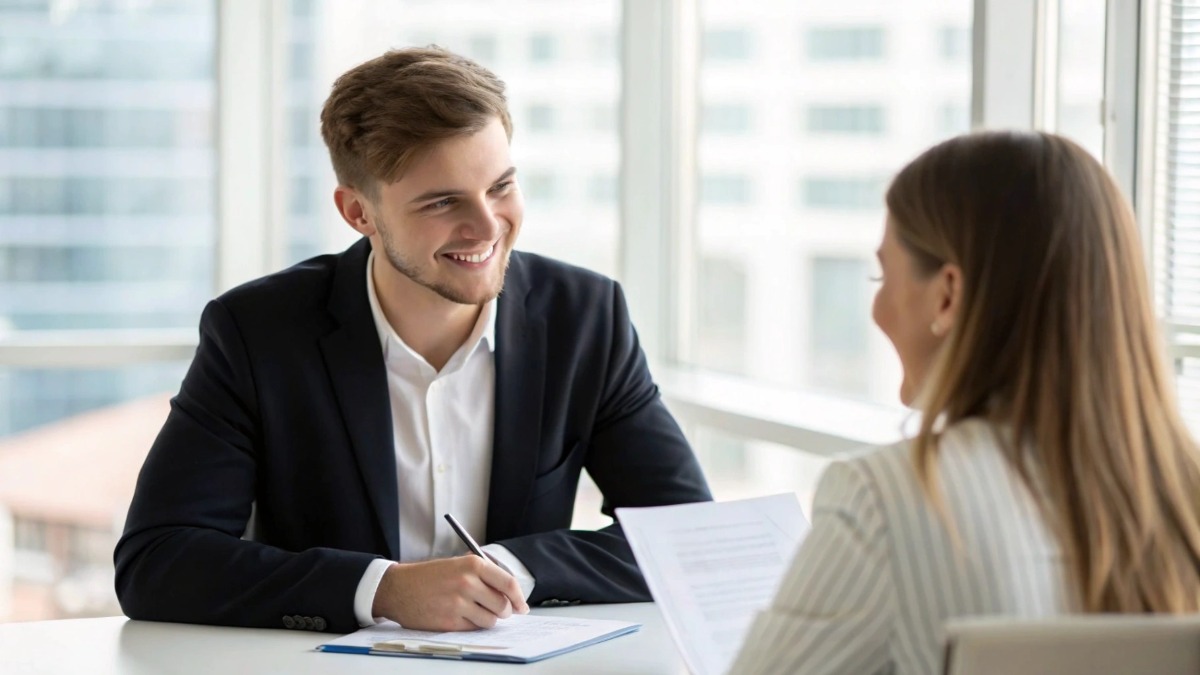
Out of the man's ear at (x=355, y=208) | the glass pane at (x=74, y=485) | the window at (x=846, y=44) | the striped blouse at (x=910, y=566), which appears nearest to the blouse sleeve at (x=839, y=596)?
the striped blouse at (x=910, y=566)

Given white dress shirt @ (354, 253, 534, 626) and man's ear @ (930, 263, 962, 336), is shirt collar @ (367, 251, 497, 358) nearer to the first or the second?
white dress shirt @ (354, 253, 534, 626)

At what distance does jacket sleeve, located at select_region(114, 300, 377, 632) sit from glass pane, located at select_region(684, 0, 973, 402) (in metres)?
1.65

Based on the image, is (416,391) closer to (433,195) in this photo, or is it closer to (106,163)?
(433,195)

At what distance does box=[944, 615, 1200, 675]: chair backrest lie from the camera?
3.22 ft

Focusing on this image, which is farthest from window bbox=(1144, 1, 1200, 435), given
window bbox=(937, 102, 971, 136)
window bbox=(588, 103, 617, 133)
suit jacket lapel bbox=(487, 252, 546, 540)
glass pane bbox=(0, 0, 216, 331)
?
glass pane bbox=(0, 0, 216, 331)

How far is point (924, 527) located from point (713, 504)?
0.57 meters

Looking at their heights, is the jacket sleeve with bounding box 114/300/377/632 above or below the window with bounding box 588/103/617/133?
below

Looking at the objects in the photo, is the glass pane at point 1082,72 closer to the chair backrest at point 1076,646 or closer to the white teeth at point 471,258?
the white teeth at point 471,258

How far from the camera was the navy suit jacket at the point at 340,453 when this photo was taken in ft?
6.17

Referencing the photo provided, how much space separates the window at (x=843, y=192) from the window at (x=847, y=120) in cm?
12

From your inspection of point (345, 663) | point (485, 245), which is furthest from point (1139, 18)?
point (345, 663)

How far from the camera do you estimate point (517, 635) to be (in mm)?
1726

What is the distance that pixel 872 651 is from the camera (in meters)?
1.16

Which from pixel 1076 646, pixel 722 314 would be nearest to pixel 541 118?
pixel 722 314
